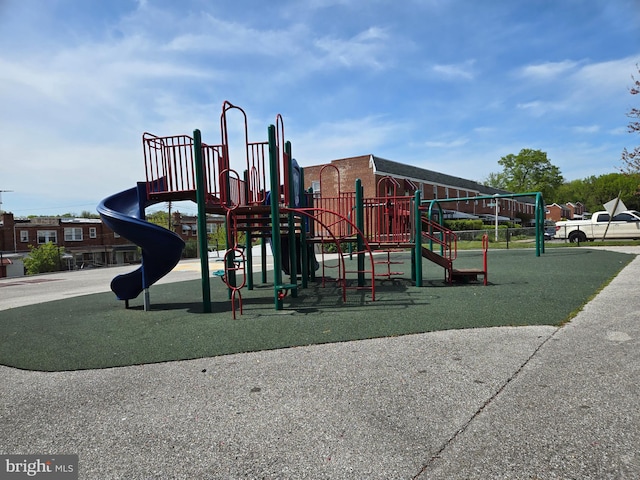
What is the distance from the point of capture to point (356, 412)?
332 cm

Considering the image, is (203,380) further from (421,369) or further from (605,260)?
(605,260)

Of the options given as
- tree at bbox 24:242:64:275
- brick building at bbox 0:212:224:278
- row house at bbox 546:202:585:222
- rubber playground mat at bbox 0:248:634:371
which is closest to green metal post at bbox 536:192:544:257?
rubber playground mat at bbox 0:248:634:371

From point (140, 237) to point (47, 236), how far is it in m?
50.6

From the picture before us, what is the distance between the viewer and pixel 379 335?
5492 millimetres

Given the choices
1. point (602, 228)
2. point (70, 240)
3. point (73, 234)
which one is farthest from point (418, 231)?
point (73, 234)

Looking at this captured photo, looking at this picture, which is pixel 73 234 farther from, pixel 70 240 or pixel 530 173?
pixel 530 173

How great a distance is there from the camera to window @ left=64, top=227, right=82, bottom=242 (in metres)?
50.3

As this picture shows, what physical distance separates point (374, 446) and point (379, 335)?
2.70 meters

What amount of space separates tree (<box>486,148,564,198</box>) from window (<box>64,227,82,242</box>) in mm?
59715

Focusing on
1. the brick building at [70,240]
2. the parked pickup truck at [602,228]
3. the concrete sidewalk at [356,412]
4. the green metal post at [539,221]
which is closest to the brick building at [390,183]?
the parked pickup truck at [602,228]

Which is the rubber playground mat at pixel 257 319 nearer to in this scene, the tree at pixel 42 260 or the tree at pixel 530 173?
the tree at pixel 42 260

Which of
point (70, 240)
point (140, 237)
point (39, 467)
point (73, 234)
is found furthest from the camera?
point (73, 234)

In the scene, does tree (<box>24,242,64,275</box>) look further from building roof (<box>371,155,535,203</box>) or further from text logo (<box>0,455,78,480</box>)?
text logo (<box>0,455,78,480</box>)

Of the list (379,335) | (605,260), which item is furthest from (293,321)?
(605,260)
